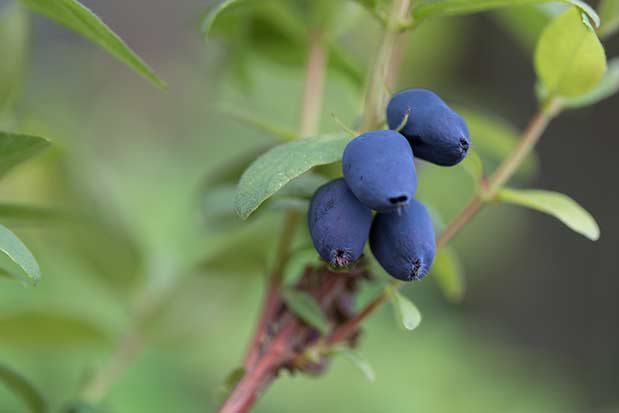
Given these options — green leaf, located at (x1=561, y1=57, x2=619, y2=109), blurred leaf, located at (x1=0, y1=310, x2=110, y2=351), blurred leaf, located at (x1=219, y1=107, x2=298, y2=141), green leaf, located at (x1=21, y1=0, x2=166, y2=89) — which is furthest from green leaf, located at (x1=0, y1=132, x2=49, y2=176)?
green leaf, located at (x1=561, y1=57, x2=619, y2=109)

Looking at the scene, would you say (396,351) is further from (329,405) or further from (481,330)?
(481,330)

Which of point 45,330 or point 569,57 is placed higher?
point 569,57

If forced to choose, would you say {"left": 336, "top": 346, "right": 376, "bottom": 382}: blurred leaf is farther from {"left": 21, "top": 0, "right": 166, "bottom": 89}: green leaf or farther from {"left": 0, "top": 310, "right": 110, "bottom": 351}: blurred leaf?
{"left": 0, "top": 310, "right": 110, "bottom": 351}: blurred leaf

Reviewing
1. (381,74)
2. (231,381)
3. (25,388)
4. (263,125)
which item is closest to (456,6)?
(381,74)

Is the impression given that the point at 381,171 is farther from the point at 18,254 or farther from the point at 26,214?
the point at 26,214

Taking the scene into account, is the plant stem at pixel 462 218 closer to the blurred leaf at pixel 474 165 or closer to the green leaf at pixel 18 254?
the blurred leaf at pixel 474 165

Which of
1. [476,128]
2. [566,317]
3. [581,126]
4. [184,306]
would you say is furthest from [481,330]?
[476,128]

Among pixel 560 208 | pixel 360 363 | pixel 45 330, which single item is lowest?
pixel 45 330
